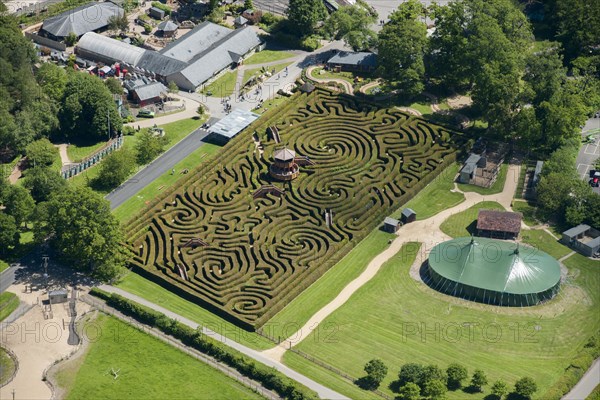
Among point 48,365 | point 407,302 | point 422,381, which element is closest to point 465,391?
point 422,381

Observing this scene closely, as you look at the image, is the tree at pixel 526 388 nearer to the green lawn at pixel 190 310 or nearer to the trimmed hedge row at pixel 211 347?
the trimmed hedge row at pixel 211 347

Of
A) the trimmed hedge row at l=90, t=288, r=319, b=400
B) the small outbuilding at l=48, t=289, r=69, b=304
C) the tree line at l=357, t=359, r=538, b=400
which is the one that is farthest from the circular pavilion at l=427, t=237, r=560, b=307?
the small outbuilding at l=48, t=289, r=69, b=304

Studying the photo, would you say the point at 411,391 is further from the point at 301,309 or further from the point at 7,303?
the point at 7,303

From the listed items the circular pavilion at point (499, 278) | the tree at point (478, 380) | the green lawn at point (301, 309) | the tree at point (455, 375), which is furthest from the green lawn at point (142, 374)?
the circular pavilion at point (499, 278)

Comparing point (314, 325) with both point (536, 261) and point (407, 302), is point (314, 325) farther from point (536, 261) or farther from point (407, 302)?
point (536, 261)

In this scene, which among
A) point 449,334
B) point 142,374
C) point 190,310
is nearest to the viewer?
point 142,374

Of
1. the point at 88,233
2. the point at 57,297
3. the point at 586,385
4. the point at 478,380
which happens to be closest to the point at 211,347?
the point at 57,297
